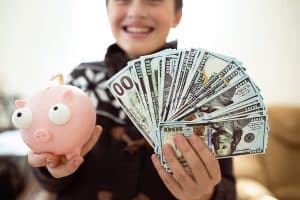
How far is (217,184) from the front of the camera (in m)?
0.74

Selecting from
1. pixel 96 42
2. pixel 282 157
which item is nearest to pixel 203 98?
pixel 96 42

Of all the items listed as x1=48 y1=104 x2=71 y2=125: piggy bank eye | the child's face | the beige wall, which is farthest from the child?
the beige wall

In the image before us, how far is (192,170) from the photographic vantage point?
2.25 feet

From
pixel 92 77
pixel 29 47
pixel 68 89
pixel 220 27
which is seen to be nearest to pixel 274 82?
pixel 220 27

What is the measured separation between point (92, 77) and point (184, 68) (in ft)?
0.94

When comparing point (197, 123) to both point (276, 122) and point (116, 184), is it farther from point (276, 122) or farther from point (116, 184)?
point (276, 122)

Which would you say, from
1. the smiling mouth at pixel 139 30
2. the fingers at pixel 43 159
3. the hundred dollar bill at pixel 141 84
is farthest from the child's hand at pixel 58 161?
the smiling mouth at pixel 139 30

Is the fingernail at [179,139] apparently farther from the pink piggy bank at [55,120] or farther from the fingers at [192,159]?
the pink piggy bank at [55,120]

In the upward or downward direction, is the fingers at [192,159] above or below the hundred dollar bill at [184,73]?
below

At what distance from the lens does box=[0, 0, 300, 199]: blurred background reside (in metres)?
1.77

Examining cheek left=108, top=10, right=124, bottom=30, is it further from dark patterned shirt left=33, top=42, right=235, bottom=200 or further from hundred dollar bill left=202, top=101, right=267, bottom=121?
hundred dollar bill left=202, top=101, right=267, bottom=121

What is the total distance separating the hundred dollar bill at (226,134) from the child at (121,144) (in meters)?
0.09

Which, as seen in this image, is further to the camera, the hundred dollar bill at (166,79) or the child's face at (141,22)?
the child's face at (141,22)

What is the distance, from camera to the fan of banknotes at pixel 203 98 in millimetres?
664
